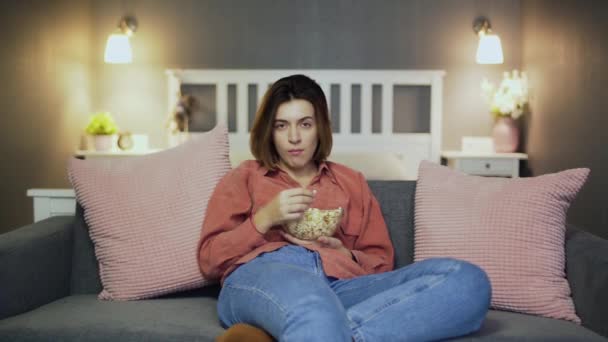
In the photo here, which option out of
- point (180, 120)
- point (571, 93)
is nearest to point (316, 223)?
point (571, 93)

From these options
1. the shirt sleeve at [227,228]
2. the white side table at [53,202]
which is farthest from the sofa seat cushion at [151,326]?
the white side table at [53,202]

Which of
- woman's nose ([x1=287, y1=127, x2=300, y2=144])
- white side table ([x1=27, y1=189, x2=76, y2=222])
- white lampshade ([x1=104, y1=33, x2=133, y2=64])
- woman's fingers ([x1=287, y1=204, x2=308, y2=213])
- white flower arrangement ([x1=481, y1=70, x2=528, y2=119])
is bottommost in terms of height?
white side table ([x1=27, y1=189, x2=76, y2=222])

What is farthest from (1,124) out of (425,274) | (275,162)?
(425,274)

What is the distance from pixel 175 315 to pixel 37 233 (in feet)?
1.45

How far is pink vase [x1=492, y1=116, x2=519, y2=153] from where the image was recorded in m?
4.07

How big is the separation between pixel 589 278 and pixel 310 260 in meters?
0.61

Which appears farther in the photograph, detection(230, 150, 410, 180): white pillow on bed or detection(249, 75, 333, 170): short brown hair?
detection(230, 150, 410, 180): white pillow on bed

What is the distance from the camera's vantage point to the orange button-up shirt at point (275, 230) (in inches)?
63.2

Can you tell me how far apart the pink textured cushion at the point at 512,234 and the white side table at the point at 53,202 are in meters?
1.15

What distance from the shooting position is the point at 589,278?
155 cm

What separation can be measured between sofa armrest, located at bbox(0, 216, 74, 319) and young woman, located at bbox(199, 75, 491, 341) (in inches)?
Result: 14.9

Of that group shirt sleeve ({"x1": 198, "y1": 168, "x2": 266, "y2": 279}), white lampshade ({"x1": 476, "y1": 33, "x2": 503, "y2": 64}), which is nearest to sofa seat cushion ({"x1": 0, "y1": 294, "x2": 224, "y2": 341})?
shirt sleeve ({"x1": 198, "y1": 168, "x2": 266, "y2": 279})

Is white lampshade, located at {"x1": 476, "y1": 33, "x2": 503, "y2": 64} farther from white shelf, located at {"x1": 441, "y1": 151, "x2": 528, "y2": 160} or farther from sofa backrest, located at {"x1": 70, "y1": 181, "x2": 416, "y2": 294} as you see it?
sofa backrest, located at {"x1": 70, "y1": 181, "x2": 416, "y2": 294}

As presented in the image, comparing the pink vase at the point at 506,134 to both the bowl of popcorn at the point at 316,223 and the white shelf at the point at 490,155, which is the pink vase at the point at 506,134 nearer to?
the white shelf at the point at 490,155
